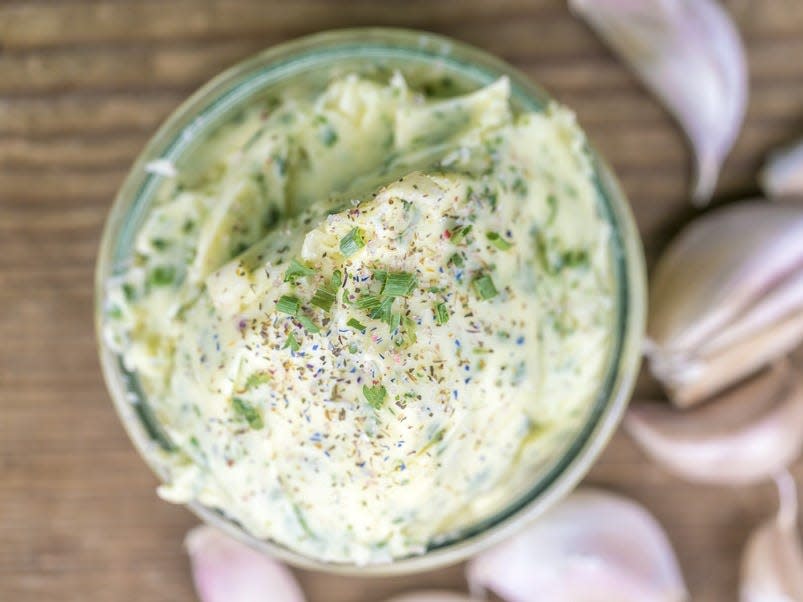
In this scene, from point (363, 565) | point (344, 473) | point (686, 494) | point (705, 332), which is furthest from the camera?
point (686, 494)

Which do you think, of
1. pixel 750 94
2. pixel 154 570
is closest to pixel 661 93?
pixel 750 94

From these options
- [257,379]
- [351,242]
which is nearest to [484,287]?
[351,242]

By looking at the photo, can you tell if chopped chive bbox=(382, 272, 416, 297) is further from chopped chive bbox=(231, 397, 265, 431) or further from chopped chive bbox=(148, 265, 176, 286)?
chopped chive bbox=(148, 265, 176, 286)

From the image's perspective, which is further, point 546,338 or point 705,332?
point 705,332

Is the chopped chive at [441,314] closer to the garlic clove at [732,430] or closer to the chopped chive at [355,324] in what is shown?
the chopped chive at [355,324]

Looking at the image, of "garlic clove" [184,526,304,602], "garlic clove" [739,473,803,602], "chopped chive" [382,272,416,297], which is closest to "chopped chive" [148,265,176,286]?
"chopped chive" [382,272,416,297]

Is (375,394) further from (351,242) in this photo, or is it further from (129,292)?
(129,292)

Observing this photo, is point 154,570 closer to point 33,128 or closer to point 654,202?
point 33,128

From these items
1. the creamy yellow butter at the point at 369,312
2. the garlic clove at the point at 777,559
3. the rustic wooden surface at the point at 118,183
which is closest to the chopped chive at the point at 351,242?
the creamy yellow butter at the point at 369,312
